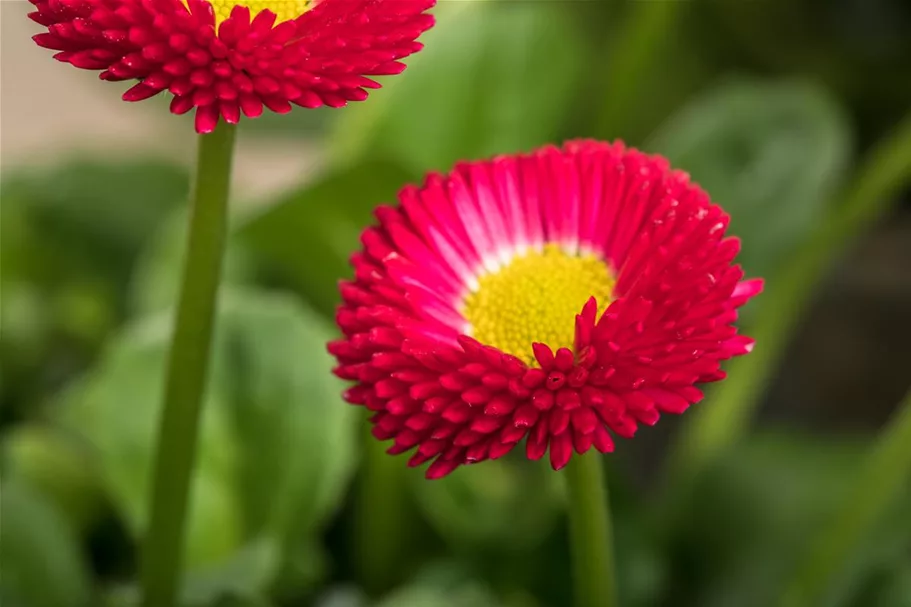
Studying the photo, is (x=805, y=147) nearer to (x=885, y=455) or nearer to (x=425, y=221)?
(x=885, y=455)

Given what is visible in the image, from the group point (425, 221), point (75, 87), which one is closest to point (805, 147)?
point (425, 221)

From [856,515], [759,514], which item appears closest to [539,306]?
[856,515]

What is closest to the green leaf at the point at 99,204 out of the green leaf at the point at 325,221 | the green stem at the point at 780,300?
the green leaf at the point at 325,221

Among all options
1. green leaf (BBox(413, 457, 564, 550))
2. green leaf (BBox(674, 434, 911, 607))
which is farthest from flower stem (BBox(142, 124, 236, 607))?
green leaf (BBox(674, 434, 911, 607))

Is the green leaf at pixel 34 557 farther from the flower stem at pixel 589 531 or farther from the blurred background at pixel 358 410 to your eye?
the flower stem at pixel 589 531

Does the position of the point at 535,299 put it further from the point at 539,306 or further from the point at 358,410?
the point at 358,410
